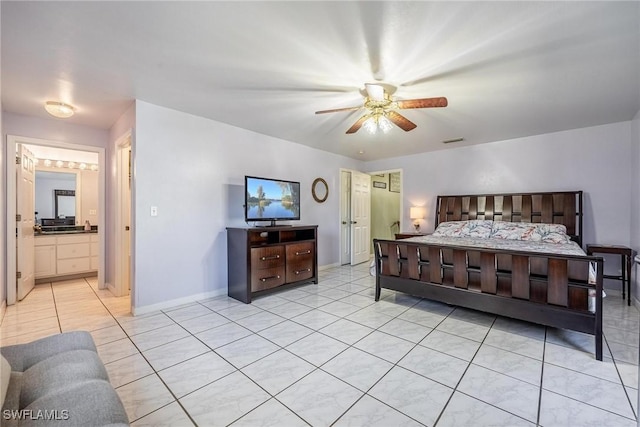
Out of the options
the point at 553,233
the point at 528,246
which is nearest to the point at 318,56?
the point at 528,246

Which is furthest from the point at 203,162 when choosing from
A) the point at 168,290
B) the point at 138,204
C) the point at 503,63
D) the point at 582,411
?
the point at 582,411

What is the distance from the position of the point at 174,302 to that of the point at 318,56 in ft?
10.5

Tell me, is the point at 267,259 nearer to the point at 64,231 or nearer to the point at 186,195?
the point at 186,195

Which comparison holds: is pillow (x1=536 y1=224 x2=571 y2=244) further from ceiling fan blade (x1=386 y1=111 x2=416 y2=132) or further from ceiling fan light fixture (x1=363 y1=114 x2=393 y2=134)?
ceiling fan light fixture (x1=363 y1=114 x2=393 y2=134)

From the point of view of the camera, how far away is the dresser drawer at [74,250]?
4602mm

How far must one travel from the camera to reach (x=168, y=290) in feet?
11.0

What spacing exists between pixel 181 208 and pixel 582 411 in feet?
13.0

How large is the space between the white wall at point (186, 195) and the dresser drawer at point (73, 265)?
2730 millimetres

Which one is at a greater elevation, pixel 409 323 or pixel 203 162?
pixel 203 162

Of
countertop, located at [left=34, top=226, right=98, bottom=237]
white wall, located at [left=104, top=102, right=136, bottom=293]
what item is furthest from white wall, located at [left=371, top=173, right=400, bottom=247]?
countertop, located at [left=34, top=226, right=98, bottom=237]

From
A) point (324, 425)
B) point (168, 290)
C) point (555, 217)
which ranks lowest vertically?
point (324, 425)

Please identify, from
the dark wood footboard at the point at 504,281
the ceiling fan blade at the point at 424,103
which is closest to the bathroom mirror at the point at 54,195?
the dark wood footboard at the point at 504,281

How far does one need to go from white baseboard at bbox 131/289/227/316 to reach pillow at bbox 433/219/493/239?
139 inches

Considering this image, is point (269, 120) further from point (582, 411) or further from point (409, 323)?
point (582, 411)
